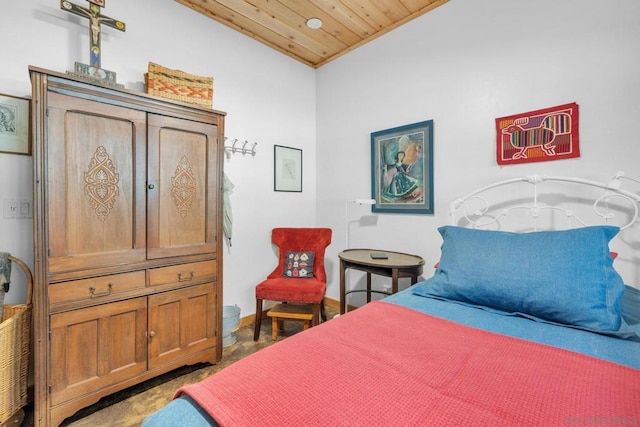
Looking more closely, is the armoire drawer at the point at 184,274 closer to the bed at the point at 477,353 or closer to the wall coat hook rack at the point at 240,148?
the wall coat hook rack at the point at 240,148

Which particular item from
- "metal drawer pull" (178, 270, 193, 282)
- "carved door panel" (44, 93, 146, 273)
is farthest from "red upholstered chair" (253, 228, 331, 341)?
"carved door panel" (44, 93, 146, 273)

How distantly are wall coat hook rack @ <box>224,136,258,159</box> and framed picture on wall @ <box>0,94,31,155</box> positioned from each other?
51.6 inches

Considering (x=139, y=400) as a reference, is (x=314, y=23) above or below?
above

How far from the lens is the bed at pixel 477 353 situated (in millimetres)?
646

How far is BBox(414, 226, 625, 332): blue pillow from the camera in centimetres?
113

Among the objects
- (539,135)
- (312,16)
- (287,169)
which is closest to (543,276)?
(539,135)

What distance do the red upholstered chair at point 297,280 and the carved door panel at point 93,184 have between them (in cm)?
107

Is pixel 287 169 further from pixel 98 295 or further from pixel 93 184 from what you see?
pixel 98 295

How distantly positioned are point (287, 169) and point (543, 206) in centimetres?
231

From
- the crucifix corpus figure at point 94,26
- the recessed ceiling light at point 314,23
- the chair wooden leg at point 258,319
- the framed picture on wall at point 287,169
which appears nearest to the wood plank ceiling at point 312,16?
the recessed ceiling light at point 314,23

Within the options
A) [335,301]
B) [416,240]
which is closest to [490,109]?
[416,240]

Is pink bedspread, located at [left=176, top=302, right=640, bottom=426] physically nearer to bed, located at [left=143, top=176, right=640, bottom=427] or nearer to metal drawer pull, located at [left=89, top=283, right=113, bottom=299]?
bed, located at [left=143, top=176, right=640, bottom=427]

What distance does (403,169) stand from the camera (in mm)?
2613

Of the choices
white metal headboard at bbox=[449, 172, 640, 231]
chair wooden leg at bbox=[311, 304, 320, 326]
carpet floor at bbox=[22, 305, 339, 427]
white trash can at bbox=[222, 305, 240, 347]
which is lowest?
carpet floor at bbox=[22, 305, 339, 427]
